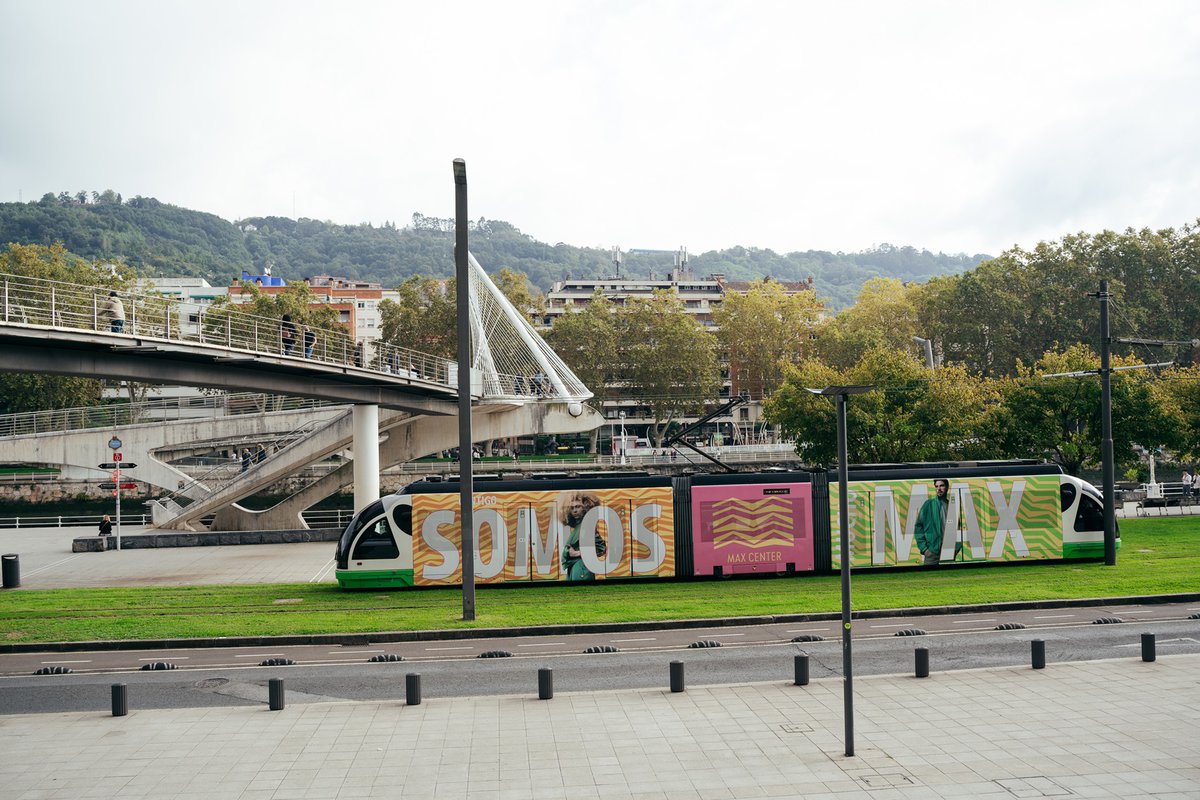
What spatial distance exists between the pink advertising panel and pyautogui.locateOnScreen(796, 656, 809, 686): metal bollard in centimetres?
1168

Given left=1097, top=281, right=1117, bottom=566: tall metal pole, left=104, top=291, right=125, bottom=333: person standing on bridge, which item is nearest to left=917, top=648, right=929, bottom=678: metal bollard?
left=1097, top=281, right=1117, bottom=566: tall metal pole

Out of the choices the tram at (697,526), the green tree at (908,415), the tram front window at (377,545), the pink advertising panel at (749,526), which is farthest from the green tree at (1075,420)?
the tram front window at (377,545)

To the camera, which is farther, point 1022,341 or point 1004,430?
point 1022,341

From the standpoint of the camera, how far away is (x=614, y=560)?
27609mm

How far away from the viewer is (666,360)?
8438 centimetres

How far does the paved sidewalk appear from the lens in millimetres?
11625

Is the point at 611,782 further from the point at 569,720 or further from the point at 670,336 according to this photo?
the point at 670,336

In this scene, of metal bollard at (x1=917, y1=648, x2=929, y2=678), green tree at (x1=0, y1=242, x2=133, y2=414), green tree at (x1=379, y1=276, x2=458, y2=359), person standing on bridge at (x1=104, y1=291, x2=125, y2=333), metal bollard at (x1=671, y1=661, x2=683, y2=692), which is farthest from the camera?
green tree at (x1=379, y1=276, x2=458, y2=359)

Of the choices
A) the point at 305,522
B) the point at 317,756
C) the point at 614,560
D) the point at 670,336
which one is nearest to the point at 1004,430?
the point at 614,560

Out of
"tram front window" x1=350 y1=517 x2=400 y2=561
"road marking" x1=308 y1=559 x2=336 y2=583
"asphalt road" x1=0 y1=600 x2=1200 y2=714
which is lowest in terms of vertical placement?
"road marking" x1=308 y1=559 x2=336 y2=583

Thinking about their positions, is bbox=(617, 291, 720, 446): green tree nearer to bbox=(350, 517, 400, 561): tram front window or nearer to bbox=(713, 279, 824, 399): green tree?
bbox=(713, 279, 824, 399): green tree

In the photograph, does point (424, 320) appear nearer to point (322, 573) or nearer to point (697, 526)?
point (322, 573)

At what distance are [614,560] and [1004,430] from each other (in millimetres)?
22861

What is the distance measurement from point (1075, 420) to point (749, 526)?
72.8 ft
